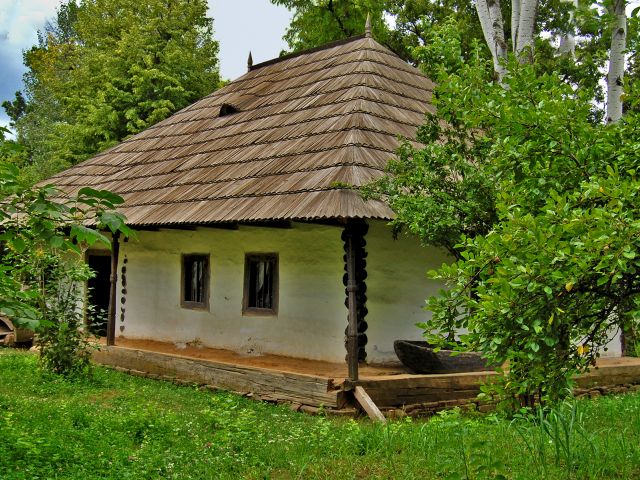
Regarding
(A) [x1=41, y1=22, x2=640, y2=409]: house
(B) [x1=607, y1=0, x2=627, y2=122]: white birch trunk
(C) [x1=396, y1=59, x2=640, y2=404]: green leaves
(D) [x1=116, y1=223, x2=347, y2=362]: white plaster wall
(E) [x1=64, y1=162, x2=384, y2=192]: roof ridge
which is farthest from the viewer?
(D) [x1=116, y1=223, x2=347, y2=362]: white plaster wall

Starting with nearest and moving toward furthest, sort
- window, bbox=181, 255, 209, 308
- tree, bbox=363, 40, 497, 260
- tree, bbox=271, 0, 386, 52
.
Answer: tree, bbox=363, 40, 497, 260
window, bbox=181, 255, 209, 308
tree, bbox=271, 0, 386, 52

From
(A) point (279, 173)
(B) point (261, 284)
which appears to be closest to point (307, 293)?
(B) point (261, 284)

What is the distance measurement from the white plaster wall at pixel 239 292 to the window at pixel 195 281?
0.44 feet

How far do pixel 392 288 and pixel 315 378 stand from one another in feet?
7.46

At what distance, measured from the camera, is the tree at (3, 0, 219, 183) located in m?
21.2

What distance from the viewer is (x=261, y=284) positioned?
1085 cm

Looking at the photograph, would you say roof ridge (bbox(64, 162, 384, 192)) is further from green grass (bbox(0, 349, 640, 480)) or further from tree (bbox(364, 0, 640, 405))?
tree (bbox(364, 0, 640, 405))

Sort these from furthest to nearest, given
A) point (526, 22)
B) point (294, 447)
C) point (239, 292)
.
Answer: point (239, 292) → point (526, 22) → point (294, 447)

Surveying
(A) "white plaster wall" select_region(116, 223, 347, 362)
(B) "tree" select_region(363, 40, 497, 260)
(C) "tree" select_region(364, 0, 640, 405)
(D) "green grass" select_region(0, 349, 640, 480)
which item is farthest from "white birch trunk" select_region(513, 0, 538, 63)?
(C) "tree" select_region(364, 0, 640, 405)

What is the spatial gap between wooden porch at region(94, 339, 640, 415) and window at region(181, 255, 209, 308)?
2.70 feet

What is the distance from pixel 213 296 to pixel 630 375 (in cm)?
661

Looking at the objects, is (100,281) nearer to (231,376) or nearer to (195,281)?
(195,281)

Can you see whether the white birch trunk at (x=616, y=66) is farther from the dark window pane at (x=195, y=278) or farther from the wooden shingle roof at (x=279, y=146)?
the dark window pane at (x=195, y=278)

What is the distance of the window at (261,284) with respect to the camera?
10625mm
